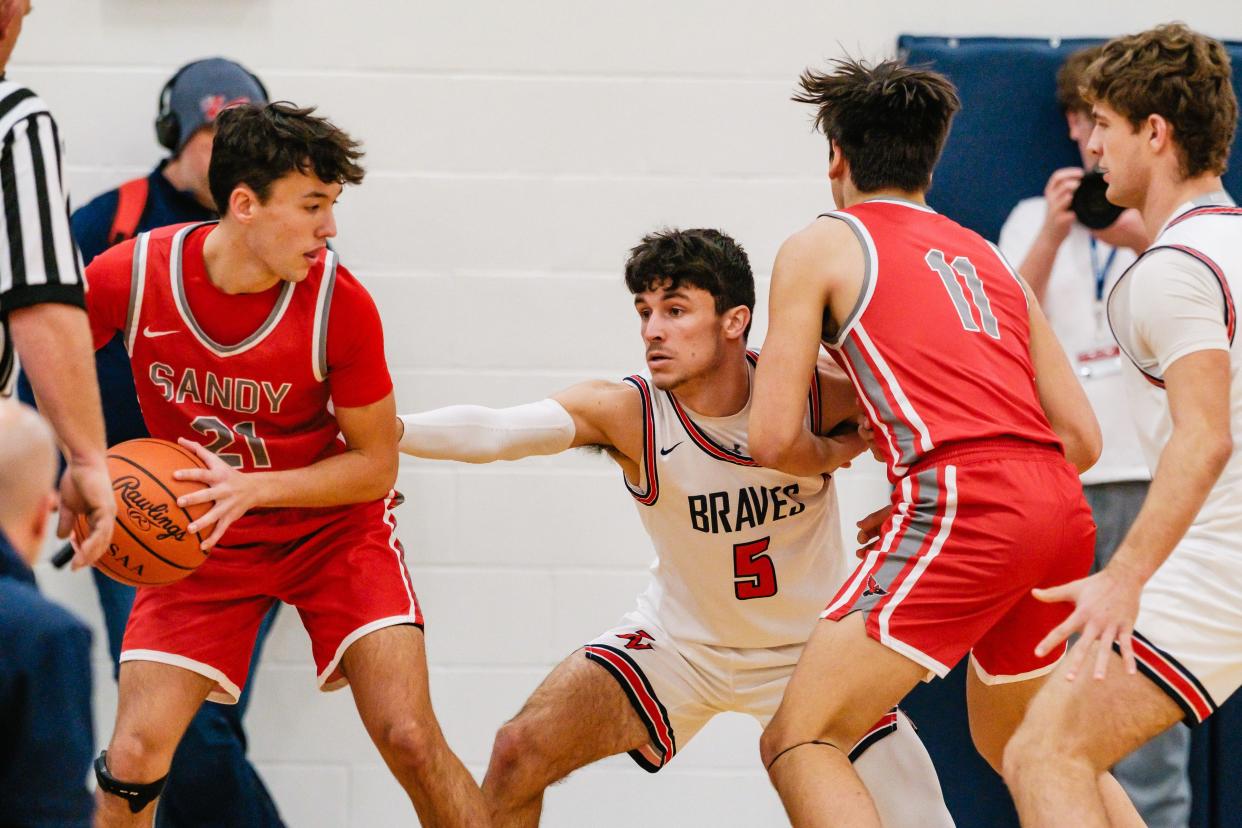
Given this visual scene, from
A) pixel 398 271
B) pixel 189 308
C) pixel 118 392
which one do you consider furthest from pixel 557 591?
pixel 189 308

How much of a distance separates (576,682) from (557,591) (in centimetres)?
134

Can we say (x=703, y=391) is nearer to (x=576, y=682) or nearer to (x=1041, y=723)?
(x=576, y=682)

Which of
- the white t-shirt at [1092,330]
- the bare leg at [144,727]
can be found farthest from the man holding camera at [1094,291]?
the bare leg at [144,727]

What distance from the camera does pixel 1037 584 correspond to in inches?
123

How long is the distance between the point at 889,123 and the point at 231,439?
1.75 metres

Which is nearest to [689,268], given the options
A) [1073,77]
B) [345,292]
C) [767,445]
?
[767,445]

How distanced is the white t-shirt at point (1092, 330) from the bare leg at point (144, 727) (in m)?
2.99

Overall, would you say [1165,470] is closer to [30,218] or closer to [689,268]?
[689,268]

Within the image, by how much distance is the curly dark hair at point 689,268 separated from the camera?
375cm

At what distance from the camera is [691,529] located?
3.77 meters

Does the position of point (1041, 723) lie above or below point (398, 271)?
below

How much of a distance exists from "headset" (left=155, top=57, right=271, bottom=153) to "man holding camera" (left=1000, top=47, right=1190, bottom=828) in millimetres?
2639

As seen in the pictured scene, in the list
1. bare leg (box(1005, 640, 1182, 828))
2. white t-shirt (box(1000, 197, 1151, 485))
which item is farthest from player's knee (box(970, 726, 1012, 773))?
white t-shirt (box(1000, 197, 1151, 485))

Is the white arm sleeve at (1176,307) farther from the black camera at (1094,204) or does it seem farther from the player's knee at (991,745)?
the black camera at (1094,204)
